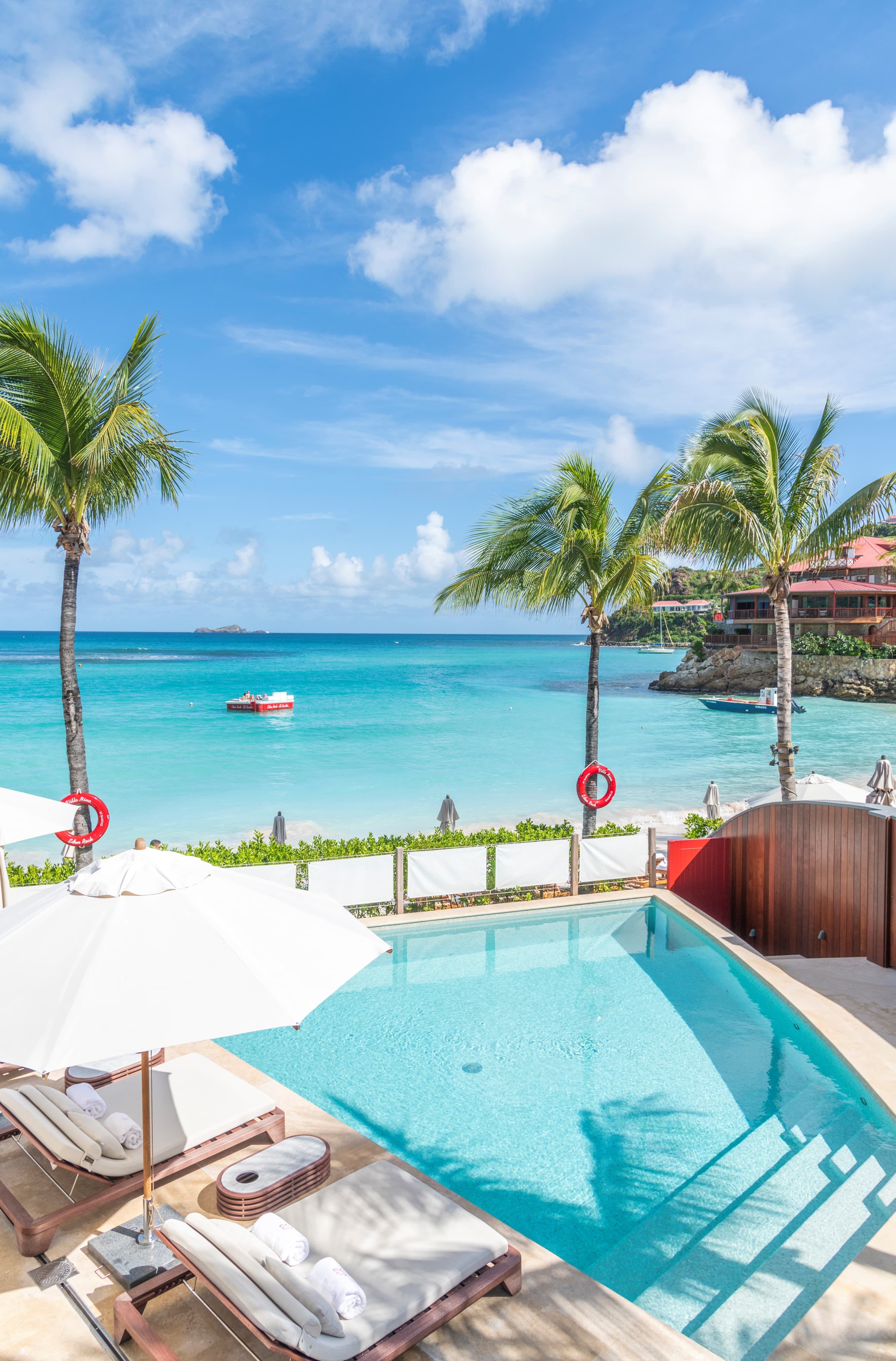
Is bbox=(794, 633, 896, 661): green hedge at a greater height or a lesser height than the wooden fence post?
greater

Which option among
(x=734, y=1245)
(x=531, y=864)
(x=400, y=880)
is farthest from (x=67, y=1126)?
(x=531, y=864)

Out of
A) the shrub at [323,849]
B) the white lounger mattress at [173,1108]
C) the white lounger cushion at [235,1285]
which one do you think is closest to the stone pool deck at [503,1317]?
the white lounger mattress at [173,1108]

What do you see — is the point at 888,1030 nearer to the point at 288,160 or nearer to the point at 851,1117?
the point at 851,1117

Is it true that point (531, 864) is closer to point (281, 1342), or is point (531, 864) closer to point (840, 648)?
point (281, 1342)

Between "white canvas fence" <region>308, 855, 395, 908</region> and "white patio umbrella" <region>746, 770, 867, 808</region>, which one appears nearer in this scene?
"white canvas fence" <region>308, 855, 395, 908</region>

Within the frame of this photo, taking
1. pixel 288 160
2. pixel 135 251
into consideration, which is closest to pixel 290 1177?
pixel 135 251

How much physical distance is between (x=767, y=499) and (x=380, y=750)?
2294 cm

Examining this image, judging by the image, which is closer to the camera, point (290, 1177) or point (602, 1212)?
point (290, 1177)

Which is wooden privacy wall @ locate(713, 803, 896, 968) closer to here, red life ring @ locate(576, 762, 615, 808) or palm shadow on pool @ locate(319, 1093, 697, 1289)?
red life ring @ locate(576, 762, 615, 808)

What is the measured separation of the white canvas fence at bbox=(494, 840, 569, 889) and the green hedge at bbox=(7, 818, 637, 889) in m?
0.16

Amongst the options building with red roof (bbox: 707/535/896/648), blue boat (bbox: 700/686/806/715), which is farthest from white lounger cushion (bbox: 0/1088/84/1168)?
building with red roof (bbox: 707/535/896/648)

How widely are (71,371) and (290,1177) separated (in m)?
9.07

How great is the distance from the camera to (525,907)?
10.6 metres

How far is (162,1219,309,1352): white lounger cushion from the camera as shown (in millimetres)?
3072
